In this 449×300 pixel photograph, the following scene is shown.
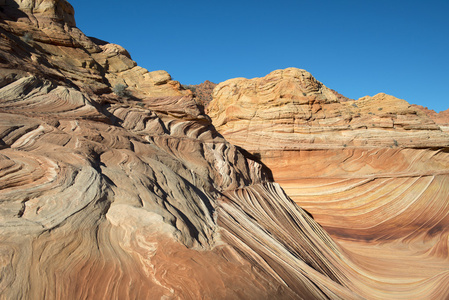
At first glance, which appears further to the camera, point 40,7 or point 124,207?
point 40,7

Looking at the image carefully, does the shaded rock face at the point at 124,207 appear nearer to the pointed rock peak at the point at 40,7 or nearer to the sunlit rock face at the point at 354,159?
the pointed rock peak at the point at 40,7

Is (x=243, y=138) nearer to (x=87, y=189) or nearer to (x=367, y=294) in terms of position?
(x=367, y=294)

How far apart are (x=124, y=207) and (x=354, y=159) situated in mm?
11605

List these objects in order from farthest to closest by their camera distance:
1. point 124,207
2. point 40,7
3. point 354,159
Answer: point 354,159, point 40,7, point 124,207

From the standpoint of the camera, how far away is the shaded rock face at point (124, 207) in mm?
2936

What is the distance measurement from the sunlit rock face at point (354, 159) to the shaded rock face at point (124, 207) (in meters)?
2.87

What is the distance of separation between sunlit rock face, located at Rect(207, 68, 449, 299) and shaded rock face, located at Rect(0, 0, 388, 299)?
2867 millimetres

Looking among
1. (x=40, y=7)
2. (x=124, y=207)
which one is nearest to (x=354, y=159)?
(x=124, y=207)

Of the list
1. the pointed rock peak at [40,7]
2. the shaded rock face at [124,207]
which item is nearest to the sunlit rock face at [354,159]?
the shaded rock face at [124,207]

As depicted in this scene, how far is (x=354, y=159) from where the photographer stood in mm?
13094

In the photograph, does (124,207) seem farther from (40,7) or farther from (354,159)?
(354,159)

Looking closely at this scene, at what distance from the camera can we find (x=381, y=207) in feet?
39.1

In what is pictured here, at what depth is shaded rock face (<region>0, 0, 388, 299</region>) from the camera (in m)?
2.94

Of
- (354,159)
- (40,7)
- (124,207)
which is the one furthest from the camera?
(354,159)
